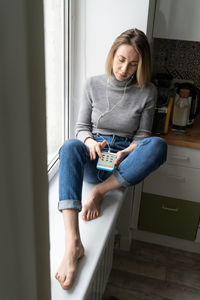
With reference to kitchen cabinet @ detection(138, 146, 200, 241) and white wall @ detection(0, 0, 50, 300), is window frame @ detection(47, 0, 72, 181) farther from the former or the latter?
white wall @ detection(0, 0, 50, 300)

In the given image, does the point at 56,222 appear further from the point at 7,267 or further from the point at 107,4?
the point at 107,4

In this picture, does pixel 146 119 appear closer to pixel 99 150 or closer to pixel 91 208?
pixel 99 150

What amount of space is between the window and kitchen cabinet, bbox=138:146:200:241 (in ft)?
1.88

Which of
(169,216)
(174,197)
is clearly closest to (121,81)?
(174,197)

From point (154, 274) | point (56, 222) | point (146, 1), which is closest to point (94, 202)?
point (56, 222)

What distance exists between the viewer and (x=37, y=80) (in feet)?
1.23

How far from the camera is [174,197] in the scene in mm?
1937

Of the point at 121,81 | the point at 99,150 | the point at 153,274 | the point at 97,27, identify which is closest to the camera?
the point at 99,150

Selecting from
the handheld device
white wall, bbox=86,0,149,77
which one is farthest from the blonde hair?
the handheld device

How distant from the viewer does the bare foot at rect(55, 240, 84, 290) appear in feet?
3.47

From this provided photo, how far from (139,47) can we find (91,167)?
59 cm

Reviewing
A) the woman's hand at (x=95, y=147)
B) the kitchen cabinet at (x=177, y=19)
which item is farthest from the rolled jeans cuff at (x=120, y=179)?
the kitchen cabinet at (x=177, y=19)

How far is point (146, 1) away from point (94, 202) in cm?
100

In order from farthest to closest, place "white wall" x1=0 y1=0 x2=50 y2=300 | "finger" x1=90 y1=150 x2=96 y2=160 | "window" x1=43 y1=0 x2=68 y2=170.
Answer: "window" x1=43 y1=0 x2=68 y2=170, "finger" x1=90 y1=150 x2=96 y2=160, "white wall" x1=0 y1=0 x2=50 y2=300
